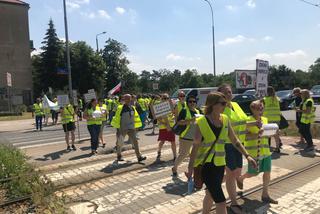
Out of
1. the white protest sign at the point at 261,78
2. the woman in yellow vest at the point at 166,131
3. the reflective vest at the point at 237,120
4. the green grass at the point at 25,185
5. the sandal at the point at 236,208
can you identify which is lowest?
the sandal at the point at 236,208

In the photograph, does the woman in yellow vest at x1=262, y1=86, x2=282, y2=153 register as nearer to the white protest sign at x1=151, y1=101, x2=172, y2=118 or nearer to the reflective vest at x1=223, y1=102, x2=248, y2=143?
the white protest sign at x1=151, y1=101, x2=172, y2=118

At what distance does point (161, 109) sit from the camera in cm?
891

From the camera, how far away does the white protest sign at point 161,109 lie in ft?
29.1

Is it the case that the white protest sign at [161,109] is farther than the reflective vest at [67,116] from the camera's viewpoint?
No

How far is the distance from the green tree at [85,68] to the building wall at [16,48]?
7.52 m

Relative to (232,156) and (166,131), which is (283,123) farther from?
(232,156)

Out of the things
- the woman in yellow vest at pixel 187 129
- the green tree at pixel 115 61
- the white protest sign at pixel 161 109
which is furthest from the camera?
the green tree at pixel 115 61

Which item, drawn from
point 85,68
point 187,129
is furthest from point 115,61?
point 187,129

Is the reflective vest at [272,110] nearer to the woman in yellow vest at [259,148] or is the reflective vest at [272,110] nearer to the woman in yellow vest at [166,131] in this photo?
the woman in yellow vest at [166,131]

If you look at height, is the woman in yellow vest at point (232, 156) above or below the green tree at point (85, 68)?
Result: below

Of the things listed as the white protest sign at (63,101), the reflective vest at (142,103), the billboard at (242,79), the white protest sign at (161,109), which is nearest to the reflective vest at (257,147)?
the white protest sign at (161,109)

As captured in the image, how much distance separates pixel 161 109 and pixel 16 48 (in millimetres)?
54396

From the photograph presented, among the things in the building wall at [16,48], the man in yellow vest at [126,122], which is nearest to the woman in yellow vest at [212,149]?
the man in yellow vest at [126,122]

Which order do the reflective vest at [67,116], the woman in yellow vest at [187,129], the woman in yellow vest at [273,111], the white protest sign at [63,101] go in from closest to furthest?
the woman in yellow vest at [187,129] → the woman in yellow vest at [273,111] → the reflective vest at [67,116] → the white protest sign at [63,101]
